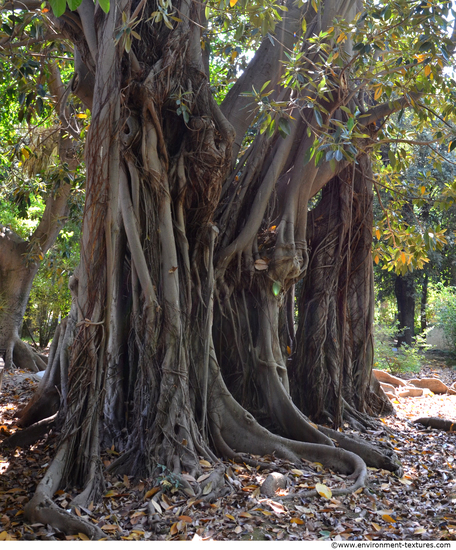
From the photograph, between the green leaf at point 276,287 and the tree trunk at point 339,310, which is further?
the tree trunk at point 339,310

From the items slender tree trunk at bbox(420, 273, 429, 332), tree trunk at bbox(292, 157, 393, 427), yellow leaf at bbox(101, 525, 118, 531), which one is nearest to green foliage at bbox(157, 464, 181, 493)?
yellow leaf at bbox(101, 525, 118, 531)

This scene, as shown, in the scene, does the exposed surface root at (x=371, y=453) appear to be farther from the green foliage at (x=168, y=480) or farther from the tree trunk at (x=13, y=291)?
the tree trunk at (x=13, y=291)

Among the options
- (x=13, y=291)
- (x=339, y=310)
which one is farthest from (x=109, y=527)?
(x=13, y=291)

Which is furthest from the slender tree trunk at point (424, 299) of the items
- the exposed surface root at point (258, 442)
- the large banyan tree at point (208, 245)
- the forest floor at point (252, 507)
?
the forest floor at point (252, 507)

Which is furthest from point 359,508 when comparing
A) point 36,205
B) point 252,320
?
point 36,205

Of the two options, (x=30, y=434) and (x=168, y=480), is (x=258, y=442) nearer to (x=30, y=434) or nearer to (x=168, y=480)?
(x=168, y=480)

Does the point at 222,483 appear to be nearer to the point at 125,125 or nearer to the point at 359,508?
the point at 359,508

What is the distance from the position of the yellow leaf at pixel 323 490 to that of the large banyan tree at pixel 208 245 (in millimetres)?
214

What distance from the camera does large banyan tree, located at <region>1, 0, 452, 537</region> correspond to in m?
3.50

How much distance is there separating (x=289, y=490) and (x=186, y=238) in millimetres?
2096

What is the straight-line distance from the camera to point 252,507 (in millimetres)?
3096

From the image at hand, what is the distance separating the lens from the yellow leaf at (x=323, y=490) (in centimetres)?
331

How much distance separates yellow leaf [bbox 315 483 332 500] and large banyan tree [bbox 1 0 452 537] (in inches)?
8.4

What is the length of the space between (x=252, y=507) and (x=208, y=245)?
212cm
